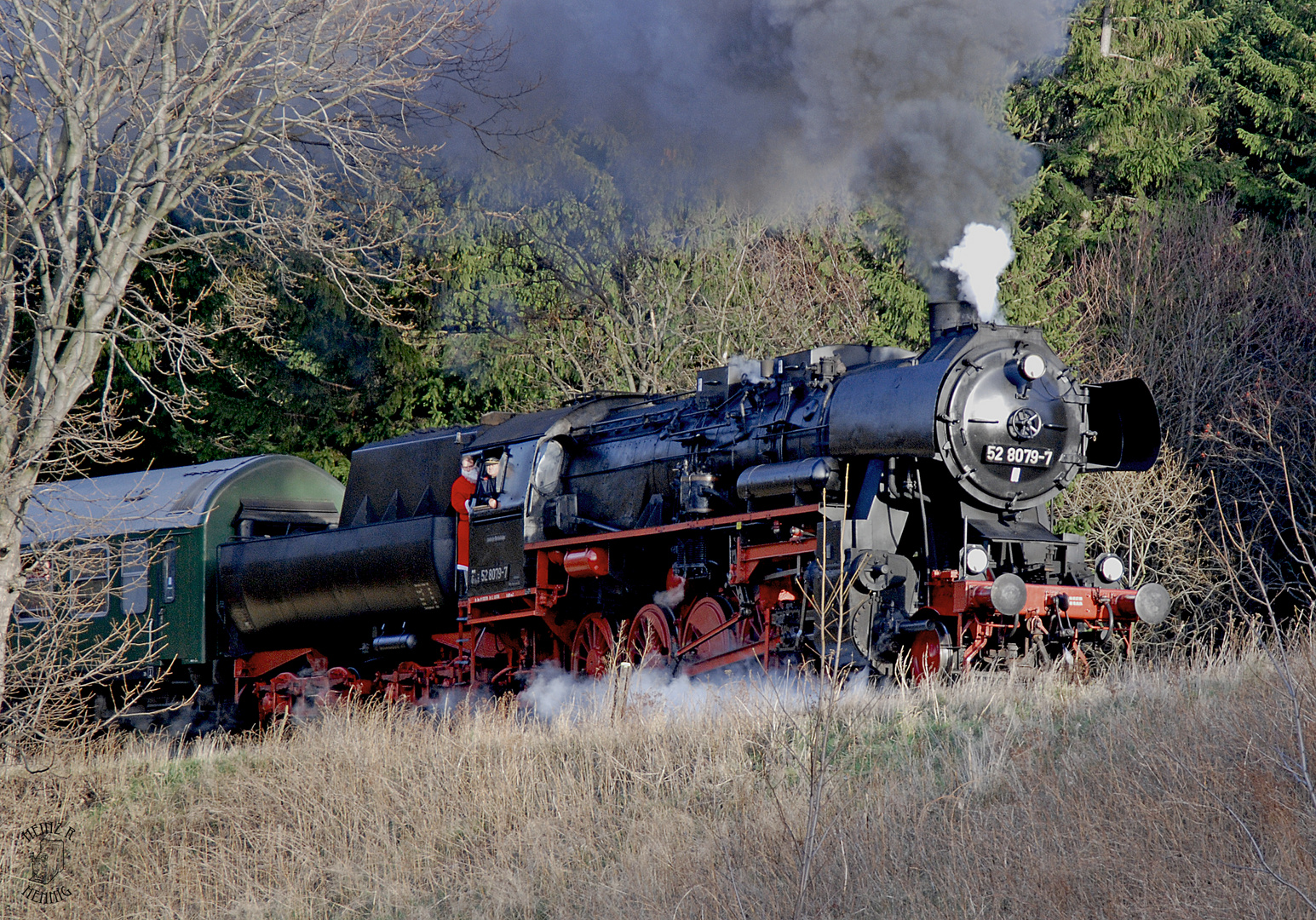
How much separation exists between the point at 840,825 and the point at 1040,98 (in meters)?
19.3

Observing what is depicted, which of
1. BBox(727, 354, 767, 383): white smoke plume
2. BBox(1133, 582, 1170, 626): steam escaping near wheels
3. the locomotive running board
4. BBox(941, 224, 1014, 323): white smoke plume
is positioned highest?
BBox(941, 224, 1014, 323): white smoke plume

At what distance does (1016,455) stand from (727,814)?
4242 millimetres

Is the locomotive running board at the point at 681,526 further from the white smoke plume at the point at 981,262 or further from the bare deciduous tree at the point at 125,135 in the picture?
the bare deciduous tree at the point at 125,135

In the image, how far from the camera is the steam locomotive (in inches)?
404

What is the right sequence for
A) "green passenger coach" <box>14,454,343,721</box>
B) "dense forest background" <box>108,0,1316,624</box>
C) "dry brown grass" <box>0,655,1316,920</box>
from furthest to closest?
"dense forest background" <box>108,0,1316,624</box> → "green passenger coach" <box>14,454,343,721</box> → "dry brown grass" <box>0,655,1316,920</box>

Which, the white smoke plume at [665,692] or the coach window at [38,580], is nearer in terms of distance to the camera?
the white smoke plume at [665,692]

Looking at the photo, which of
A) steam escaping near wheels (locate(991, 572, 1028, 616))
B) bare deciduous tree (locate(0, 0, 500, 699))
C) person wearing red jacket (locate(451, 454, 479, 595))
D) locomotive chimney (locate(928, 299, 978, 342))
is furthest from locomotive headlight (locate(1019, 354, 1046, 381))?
person wearing red jacket (locate(451, 454, 479, 595))

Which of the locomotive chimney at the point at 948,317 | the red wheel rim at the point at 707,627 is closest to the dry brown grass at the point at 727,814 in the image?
the red wheel rim at the point at 707,627

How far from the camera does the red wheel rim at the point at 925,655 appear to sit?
32.7 ft

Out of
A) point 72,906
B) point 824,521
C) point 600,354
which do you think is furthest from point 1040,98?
point 72,906

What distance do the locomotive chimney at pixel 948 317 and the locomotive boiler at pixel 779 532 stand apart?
22 mm

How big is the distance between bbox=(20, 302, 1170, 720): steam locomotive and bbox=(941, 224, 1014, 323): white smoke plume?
53 cm

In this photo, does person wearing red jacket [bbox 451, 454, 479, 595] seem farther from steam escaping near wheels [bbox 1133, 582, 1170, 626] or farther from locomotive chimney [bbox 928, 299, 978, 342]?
steam escaping near wheels [bbox 1133, 582, 1170, 626]

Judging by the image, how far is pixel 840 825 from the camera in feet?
22.9
